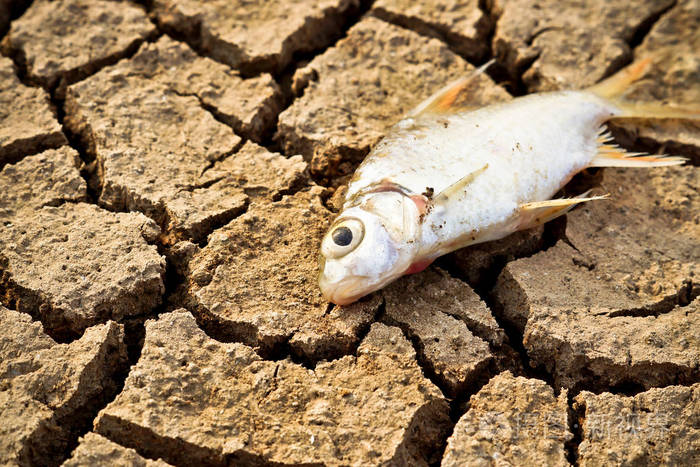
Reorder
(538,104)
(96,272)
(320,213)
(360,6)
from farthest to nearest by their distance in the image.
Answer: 1. (360,6)
2. (538,104)
3. (320,213)
4. (96,272)

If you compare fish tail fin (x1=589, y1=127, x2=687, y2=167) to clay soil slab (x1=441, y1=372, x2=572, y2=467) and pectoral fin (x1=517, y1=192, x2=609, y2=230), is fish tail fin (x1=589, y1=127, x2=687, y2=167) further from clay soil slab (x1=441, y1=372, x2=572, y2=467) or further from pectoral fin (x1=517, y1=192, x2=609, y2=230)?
clay soil slab (x1=441, y1=372, x2=572, y2=467)

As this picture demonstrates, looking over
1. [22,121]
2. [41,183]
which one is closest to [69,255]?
[41,183]

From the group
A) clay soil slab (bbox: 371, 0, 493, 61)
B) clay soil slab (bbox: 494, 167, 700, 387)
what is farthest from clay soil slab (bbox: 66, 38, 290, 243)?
clay soil slab (bbox: 494, 167, 700, 387)

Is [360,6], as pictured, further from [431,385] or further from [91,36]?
[431,385]

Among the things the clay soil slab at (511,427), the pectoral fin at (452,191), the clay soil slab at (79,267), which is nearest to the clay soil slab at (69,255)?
the clay soil slab at (79,267)

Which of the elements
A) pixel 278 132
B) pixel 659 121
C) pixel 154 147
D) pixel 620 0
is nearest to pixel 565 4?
pixel 620 0

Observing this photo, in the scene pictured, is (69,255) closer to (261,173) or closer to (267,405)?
(261,173)

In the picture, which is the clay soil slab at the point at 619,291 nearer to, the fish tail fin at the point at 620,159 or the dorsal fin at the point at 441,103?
the fish tail fin at the point at 620,159
